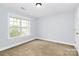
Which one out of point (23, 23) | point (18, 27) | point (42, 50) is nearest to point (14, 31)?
point (18, 27)

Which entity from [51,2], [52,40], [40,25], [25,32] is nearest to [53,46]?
[52,40]

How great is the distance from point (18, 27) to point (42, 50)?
63cm

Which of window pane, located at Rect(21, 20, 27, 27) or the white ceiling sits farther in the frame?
window pane, located at Rect(21, 20, 27, 27)

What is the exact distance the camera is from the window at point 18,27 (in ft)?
4.75

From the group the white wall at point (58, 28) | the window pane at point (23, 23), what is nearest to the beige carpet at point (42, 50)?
the white wall at point (58, 28)

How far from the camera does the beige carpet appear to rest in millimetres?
1466

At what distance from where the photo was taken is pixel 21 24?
153cm

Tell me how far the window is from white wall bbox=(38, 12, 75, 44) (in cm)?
26

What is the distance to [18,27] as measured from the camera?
150 centimetres

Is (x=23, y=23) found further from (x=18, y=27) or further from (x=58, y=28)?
(x=58, y=28)

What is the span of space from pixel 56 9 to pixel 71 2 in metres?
0.28

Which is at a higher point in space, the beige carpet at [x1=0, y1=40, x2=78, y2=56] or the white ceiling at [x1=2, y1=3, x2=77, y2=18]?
the white ceiling at [x1=2, y1=3, x2=77, y2=18]

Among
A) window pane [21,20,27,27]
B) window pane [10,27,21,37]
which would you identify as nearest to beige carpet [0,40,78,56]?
window pane [10,27,21,37]

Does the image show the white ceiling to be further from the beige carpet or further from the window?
the beige carpet
